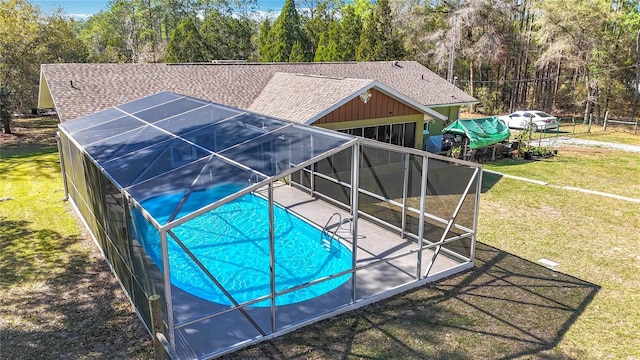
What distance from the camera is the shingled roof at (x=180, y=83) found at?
15781 mm

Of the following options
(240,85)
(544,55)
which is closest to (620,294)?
(240,85)

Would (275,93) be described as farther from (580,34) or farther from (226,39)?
(226,39)

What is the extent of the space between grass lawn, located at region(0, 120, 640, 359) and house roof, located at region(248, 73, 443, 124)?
17.6 feet

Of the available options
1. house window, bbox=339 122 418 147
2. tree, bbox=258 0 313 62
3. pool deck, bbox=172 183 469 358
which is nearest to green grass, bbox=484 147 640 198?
house window, bbox=339 122 418 147

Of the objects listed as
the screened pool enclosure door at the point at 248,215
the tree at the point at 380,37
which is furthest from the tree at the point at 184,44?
the screened pool enclosure door at the point at 248,215

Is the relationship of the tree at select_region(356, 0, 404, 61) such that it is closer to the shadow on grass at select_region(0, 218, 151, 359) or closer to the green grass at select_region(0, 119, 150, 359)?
the green grass at select_region(0, 119, 150, 359)

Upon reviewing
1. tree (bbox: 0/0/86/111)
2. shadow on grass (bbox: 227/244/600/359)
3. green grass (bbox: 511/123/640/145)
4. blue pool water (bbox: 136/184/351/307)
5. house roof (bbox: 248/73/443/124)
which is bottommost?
blue pool water (bbox: 136/184/351/307)

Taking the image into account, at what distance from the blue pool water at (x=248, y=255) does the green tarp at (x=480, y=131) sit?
9633 millimetres

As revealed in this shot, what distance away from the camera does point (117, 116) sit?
12008mm

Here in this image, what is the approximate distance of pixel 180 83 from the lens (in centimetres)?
1800

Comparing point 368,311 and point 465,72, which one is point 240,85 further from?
point 465,72

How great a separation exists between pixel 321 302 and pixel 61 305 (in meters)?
4.65

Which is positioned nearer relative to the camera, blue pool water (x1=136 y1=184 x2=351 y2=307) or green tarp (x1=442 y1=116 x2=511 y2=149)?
blue pool water (x1=136 y1=184 x2=351 y2=307)

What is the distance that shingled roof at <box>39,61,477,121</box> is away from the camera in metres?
15.8
